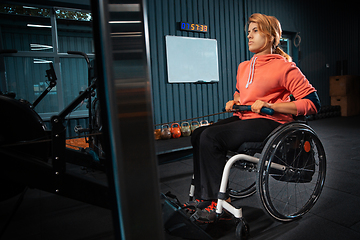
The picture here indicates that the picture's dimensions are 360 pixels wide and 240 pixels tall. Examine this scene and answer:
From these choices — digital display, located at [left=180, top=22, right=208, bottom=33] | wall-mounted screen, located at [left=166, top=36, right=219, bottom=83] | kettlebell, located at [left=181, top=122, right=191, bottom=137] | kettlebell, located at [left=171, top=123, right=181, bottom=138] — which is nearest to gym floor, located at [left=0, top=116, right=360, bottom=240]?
kettlebell, located at [left=171, top=123, right=181, bottom=138]

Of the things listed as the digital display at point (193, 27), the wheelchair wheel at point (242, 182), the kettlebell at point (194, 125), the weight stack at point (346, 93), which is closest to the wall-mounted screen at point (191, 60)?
the digital display at point (193, 27)

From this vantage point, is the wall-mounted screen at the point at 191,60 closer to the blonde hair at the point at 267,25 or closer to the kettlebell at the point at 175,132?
the kettlebell at the point at 175,132

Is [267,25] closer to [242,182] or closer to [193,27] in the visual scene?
[242,182]

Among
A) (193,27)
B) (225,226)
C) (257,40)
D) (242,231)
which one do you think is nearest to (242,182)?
(225,226)

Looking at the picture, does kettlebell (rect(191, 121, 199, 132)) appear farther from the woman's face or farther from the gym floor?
the woman's face

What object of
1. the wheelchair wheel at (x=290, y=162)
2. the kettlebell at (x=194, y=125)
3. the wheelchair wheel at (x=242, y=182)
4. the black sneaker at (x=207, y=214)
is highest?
the wheelchair wheel at (x=290, y=162)

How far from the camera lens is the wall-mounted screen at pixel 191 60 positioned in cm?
452

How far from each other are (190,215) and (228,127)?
552mm

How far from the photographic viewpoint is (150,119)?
1.41 ft

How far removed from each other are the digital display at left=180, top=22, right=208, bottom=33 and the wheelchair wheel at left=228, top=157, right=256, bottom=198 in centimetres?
314

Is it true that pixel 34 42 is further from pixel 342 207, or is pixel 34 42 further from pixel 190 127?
pixel 342 207

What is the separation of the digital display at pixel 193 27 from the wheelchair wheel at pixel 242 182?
10.3 ft

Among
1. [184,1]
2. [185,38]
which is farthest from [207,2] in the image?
[185,38]

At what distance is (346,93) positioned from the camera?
6.72 m
